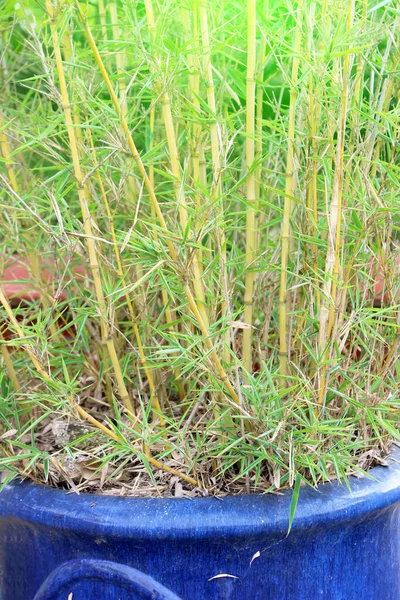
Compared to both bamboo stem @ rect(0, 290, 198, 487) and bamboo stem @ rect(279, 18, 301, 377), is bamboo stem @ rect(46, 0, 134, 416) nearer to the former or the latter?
bamboo stem @ rect(0, 290, 198, 487)

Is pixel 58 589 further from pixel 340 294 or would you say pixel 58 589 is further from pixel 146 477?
pixel 340 294

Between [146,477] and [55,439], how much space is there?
126mm

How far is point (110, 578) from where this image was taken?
62 cm

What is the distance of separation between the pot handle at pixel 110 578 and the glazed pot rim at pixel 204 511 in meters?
0.04

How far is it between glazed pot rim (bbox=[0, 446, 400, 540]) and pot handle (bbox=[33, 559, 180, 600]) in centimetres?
4

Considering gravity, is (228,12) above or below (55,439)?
above

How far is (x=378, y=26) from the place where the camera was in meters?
0.65

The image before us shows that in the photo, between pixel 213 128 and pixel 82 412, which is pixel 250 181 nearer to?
pixel 213 128

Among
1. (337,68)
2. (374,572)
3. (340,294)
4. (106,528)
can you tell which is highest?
(337,68)

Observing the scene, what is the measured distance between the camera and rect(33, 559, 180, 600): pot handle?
62 cm

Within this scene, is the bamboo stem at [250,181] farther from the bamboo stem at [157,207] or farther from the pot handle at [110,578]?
the pot handle at [110,578]

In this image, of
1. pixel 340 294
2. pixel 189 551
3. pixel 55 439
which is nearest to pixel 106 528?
pixel 189 551

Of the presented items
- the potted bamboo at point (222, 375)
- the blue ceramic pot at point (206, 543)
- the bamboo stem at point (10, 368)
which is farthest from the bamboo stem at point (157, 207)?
the bamboo stem at point (10, 368)

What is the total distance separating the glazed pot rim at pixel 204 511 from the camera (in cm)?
60
